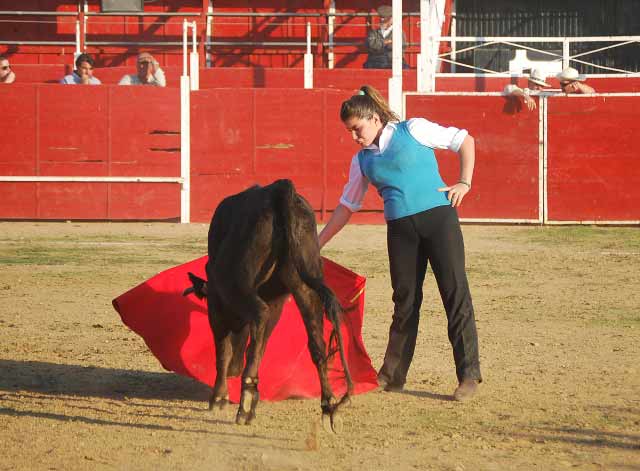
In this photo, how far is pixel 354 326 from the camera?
5.58m

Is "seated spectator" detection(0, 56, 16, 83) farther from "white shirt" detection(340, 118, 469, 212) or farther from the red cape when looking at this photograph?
"white shirt" detection(340, 118, 469, 212)

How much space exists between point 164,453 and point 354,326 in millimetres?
1523

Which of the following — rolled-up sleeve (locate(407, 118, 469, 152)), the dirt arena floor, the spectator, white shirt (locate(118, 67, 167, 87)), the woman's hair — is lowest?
the dirt arena floor

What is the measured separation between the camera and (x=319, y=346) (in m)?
4.48

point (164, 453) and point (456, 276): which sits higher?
point (456, 276)

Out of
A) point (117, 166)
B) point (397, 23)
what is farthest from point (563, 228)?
point (117, 166)

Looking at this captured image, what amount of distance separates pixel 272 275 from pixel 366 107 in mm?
→ 905

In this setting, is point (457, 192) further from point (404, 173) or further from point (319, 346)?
point (319, 346)

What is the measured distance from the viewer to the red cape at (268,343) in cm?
530

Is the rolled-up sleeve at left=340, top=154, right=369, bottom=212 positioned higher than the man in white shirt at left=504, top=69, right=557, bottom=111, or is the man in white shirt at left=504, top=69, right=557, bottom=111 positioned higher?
the man in white shirt at left=504, top=69, right=557, bottom=111

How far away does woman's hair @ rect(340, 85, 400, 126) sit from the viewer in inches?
197

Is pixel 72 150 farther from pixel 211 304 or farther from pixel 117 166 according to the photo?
pixel 211 304

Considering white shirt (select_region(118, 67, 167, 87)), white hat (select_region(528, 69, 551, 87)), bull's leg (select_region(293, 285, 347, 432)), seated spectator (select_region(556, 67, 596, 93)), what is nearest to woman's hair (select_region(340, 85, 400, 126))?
bull's leg (select_region(293, 285, 347, 432))

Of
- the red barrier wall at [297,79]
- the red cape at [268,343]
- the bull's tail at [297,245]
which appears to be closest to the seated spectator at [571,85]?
the red barrier wall at [297,79]
